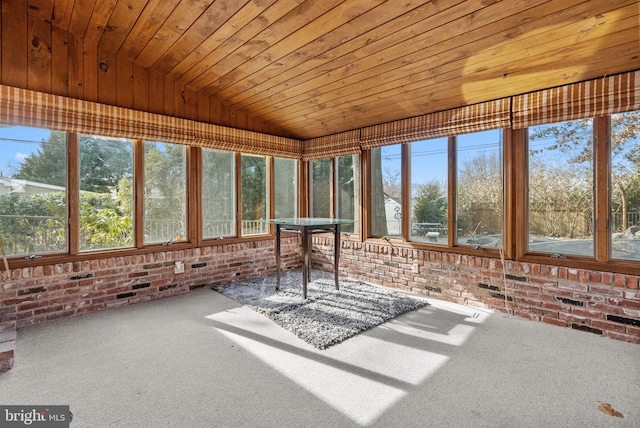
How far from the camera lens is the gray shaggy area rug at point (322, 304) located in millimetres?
2932

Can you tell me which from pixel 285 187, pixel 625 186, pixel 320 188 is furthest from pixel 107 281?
pixel 625 186

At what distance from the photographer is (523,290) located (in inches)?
128

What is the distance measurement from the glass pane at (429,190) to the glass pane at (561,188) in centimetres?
90

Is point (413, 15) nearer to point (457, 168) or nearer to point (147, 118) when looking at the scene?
A: point (457, 168)

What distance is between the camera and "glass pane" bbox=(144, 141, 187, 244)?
155 inches

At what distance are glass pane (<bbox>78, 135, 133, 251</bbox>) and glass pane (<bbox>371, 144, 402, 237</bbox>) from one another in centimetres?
313

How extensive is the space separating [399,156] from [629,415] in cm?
326

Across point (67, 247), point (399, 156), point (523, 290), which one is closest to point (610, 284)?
point (523, 290)

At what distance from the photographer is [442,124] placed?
12.2 feet

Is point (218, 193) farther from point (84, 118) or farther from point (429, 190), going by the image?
point (429, 190)

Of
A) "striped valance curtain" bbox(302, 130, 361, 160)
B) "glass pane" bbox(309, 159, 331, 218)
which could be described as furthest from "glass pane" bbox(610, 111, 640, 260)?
"glass pane" bbox(309, 159, 331, 218)

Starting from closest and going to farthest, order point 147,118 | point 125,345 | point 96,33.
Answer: point 125,345 < point 96,33 < point 147,118

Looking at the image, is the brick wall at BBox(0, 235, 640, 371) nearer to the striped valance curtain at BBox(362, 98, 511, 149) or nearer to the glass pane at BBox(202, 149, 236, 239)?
the glass pane at BBox(202, 149, 236, 239)

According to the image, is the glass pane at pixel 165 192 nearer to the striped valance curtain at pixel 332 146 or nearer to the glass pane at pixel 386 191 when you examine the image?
the striped valance curtain at pixel 332 146
